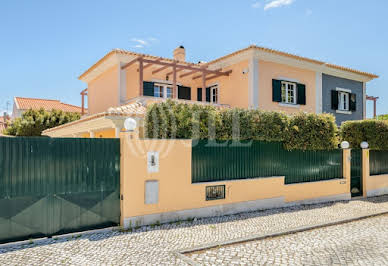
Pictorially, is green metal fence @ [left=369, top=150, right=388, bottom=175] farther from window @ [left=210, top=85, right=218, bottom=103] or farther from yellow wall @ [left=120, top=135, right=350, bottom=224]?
window @ [left=210, top=85, right=218, bottom=103]

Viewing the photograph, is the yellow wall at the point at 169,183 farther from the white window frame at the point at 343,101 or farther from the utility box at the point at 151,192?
the white window frame at the point at 343,101

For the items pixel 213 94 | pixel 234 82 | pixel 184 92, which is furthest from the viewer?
pixel 213 94

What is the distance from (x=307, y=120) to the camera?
31.4 feet

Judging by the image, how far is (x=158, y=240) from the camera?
5.85m

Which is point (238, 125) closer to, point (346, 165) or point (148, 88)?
point (346, 165)

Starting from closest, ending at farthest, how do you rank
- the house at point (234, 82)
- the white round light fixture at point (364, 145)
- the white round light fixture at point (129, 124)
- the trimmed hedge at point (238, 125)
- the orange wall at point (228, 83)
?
the white round light fixture at point (129, 124) < the trimmed hedge at point (238, 125) < the white round light fixture at point (364, 145) < the house at point (234, 82) < the orange wall at point (228, 83)

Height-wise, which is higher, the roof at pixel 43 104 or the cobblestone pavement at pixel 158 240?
the roof at pixel 43 104

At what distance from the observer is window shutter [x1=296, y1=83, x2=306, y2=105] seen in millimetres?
15234

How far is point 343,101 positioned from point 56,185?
1698 centimetres

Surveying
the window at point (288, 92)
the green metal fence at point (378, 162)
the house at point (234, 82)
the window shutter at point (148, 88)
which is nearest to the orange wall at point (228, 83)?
the house at point (234, 82)

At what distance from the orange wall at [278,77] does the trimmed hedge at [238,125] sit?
178 inches

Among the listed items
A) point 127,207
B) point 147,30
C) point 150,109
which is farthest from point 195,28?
point 127,207

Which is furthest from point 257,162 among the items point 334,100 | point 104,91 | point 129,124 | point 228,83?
point 334,100

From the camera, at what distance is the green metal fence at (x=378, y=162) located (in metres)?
11.5
